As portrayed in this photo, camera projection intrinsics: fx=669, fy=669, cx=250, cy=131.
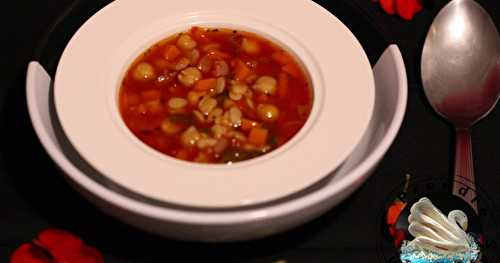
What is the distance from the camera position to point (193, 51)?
1679 mm

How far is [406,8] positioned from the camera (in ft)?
6.97

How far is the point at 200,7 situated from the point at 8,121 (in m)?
0.60

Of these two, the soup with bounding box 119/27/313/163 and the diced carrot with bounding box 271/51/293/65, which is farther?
the diced carrot with bounding box 271/51/293/65

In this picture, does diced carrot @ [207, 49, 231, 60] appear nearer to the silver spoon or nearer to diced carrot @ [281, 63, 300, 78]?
diced carrot @ [281, 63, 300, 78]

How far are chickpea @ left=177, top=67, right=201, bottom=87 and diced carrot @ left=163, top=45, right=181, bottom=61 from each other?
0.08m

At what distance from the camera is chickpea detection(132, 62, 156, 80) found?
5.32 ft

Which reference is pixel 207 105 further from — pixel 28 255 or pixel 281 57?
pixel 28 255

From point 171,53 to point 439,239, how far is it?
0.80m

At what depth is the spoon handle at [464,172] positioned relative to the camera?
1.66 meters

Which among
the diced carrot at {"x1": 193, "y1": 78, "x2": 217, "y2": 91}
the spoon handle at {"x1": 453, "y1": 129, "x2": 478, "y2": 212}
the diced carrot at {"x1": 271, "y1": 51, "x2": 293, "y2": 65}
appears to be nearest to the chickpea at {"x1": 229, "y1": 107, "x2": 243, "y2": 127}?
the diced carrot at {"x1": 193, "y1": 78, "x2": 217, "y2": 91}

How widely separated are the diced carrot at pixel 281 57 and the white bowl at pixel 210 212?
27 centimetres

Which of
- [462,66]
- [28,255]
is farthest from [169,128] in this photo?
[462,66]

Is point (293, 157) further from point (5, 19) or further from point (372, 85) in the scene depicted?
point (5, 19)

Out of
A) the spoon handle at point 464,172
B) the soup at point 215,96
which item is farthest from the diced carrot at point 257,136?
the spoon handle at point 464,172
